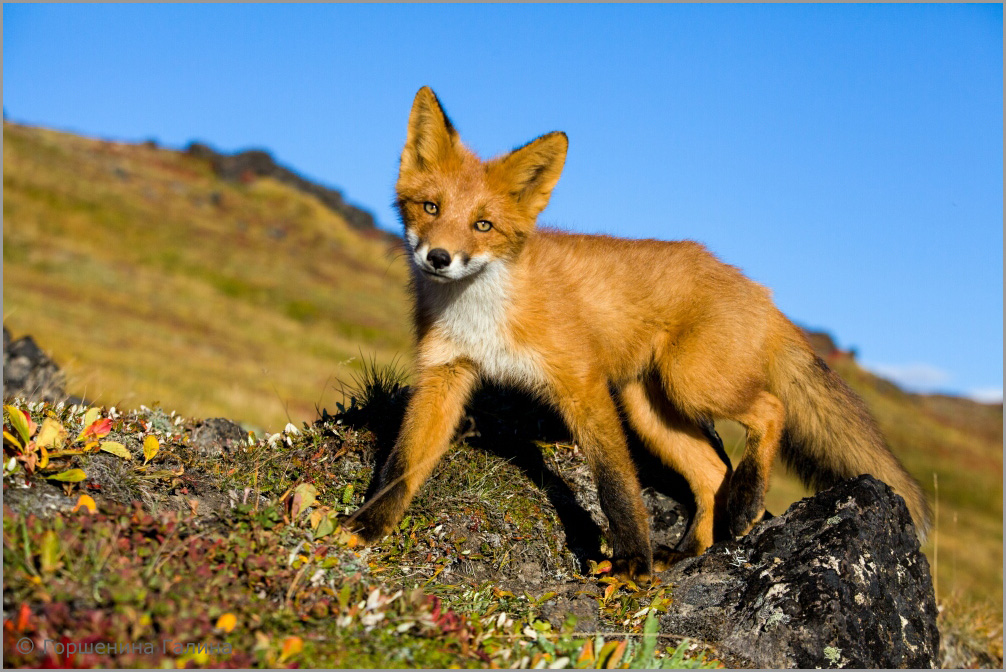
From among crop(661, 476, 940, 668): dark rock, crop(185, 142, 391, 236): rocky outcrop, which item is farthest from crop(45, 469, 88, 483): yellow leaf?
crop(185, 142, 391, 236): rocky outcrop

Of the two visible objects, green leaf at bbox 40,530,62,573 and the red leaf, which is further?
the red leaf

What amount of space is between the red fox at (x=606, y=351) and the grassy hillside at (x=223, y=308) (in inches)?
111

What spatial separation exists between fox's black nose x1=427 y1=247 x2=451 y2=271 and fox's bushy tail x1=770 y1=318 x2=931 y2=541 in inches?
139

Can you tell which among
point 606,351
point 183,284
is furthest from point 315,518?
point 183,284

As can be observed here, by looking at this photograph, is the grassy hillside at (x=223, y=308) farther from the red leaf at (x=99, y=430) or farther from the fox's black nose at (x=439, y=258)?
the fox's black nose at (x=439, y=258)

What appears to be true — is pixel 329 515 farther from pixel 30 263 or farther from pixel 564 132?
pixel 30 263

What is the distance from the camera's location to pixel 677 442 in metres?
6.85

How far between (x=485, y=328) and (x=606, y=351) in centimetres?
106

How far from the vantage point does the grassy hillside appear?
74.3 ft

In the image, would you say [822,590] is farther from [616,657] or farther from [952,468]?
[952,468]

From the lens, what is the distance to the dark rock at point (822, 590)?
476 centimetres

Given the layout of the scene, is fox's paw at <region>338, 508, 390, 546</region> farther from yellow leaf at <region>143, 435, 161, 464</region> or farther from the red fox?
yellow leaf at <region>143, 435, 161, 464</region>

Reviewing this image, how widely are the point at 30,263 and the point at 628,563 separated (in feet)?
126

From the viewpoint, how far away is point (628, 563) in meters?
5.43
